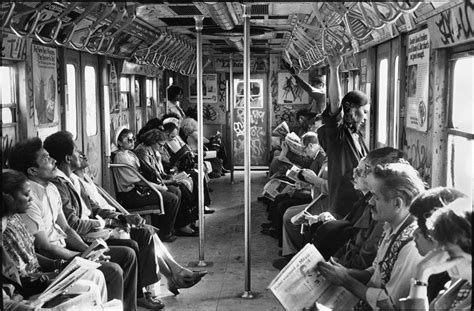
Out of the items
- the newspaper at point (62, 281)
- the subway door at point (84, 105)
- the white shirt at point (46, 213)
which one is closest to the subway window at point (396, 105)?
the white shirt at point (46, 213)

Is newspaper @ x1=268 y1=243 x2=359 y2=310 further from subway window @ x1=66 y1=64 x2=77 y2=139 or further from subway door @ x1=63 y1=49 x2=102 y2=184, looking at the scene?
subway window @ x1=66 y1=64 x2=77 y2=139

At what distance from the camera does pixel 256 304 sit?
4852 mm

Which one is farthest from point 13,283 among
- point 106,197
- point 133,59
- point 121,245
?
point 133,59

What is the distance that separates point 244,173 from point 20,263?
194 centimetres

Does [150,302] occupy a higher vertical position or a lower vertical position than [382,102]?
lower

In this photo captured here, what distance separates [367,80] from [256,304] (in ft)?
8.41

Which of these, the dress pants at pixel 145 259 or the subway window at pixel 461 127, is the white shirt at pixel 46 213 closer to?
the dress pants at pixel 145 259

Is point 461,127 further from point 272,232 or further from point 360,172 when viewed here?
point 272,232

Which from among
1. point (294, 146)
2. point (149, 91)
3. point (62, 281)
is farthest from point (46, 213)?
point (149, 91)

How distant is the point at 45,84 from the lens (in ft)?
17.6

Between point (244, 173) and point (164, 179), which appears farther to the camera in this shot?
point (164, 179)

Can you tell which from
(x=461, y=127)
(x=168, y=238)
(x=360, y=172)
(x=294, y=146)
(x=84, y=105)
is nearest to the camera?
(x=360, y=172)

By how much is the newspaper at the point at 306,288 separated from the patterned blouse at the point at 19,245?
1354 mm

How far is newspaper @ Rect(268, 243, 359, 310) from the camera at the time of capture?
2916 millimetres
